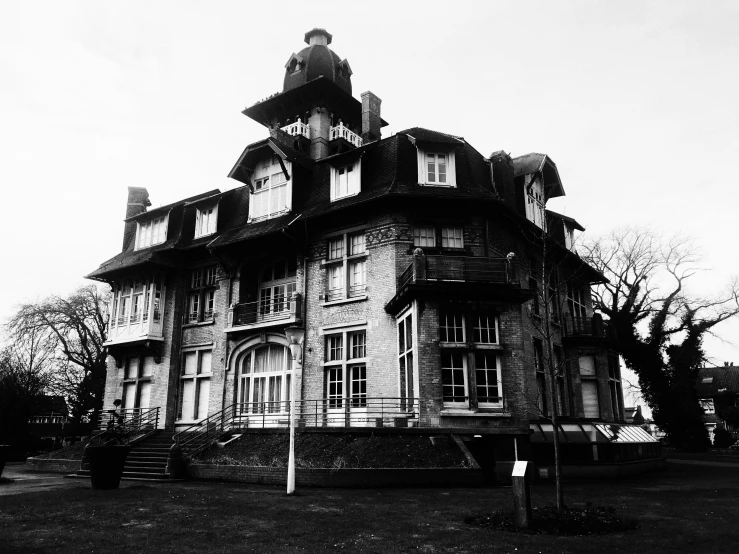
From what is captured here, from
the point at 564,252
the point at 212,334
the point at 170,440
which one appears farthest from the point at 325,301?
the point at 564,252

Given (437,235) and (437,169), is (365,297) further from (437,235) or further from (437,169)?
(437,169)

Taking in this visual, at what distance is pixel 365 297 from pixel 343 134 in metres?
11.5

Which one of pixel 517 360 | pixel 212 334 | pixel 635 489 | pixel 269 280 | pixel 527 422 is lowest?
pixel 635 489

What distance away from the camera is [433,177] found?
870 inches

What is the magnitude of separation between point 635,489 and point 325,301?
12.1 metres

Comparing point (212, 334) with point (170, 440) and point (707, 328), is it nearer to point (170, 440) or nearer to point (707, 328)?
point (170, 440)

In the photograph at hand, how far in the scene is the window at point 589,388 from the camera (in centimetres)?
2616

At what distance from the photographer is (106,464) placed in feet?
49.0

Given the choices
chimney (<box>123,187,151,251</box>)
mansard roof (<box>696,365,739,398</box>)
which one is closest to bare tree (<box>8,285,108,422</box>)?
chimney (<box>123,187,151,251</box>)

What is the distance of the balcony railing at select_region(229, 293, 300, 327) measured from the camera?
77.6 ft

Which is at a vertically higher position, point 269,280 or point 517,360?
point 269,280

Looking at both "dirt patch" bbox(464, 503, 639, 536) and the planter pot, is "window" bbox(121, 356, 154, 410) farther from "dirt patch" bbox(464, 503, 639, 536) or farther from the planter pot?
"dirt patch" bbox(464, 503, 639, 536)

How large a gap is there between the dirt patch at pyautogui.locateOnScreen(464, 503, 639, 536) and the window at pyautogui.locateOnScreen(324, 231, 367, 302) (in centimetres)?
1279

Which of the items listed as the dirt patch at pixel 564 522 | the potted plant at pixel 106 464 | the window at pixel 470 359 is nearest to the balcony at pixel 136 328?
the potted plant at pixel 106 464
